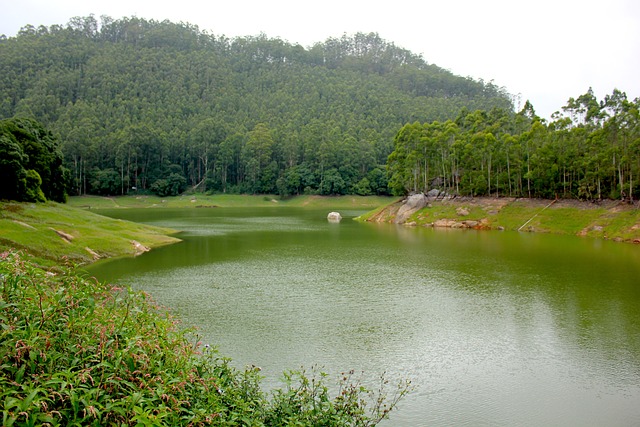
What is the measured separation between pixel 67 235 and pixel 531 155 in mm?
62493

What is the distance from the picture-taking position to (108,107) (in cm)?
16150

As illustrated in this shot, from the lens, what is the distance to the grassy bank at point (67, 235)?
34750mm

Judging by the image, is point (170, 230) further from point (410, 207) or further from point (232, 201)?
point (232, 201)

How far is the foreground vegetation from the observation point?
22.9 feet

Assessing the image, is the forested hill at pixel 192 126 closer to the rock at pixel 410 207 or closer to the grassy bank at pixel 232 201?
the grassy bank at pixel 232 201

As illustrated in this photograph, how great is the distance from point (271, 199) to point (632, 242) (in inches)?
3480

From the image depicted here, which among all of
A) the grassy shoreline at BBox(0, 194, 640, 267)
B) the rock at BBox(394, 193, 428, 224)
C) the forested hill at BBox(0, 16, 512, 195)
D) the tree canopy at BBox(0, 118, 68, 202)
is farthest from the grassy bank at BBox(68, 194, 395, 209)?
the tree canopy at BBox(0, 118, 68, 202)

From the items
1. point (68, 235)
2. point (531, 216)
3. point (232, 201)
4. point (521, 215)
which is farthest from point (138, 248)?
point (232, 201)

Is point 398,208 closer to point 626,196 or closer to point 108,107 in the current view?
point 626,196

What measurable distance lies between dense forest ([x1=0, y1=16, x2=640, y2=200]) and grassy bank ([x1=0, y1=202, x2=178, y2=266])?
31.3 meters

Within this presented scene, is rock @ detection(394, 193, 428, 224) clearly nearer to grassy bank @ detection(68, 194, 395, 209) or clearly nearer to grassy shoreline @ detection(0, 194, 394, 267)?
grassy shoreline @ detection(0, 194, 394, 267)

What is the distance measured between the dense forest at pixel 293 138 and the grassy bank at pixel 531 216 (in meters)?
2.31

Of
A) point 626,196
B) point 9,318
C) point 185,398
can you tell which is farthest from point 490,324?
point 626,196

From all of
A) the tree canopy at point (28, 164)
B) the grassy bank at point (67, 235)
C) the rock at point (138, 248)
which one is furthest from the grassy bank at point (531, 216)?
the tree canopy at point (28, 164)
